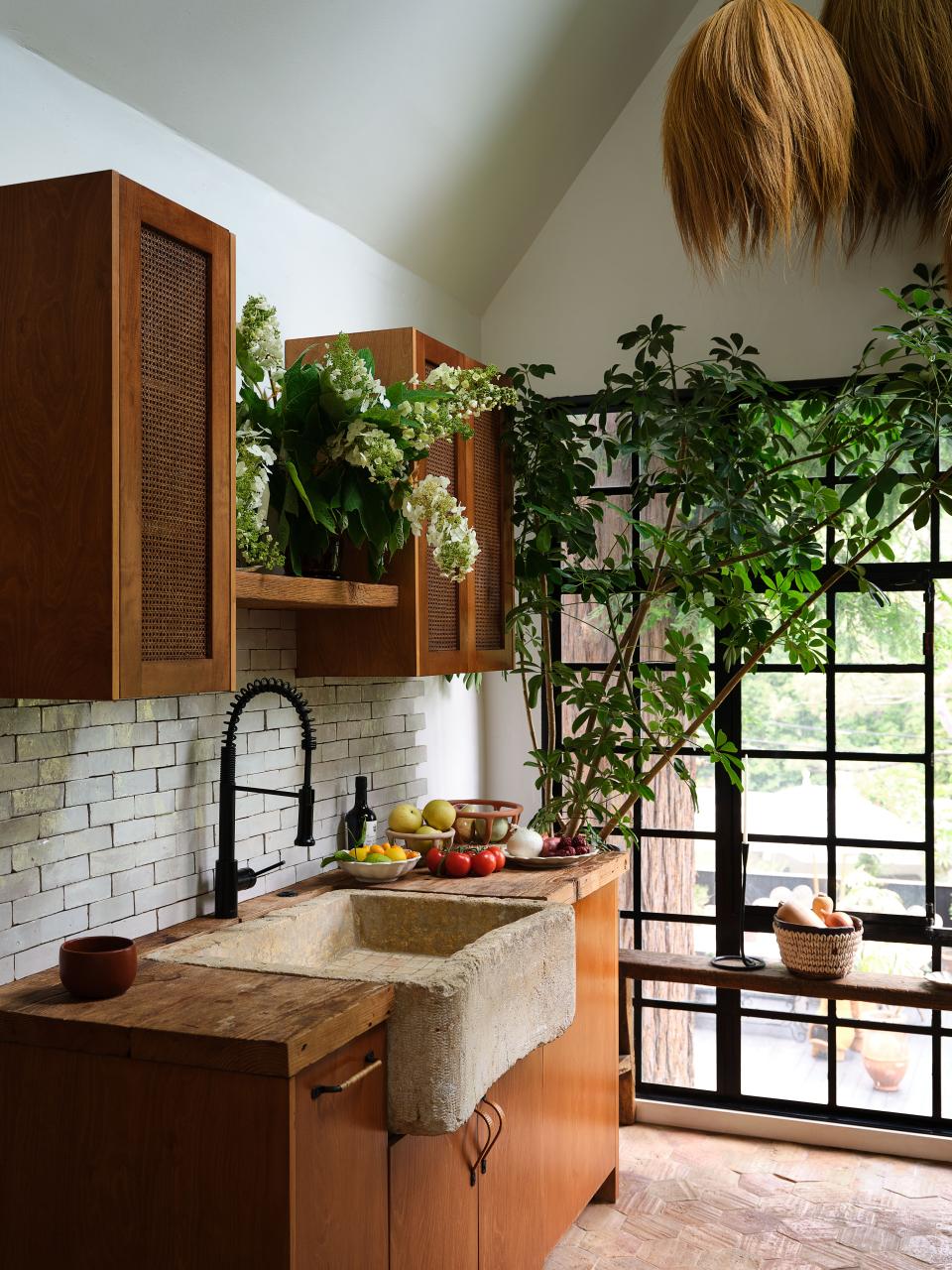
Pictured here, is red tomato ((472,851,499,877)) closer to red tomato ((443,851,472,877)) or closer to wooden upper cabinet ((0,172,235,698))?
red tomato ((443,851,472,877))

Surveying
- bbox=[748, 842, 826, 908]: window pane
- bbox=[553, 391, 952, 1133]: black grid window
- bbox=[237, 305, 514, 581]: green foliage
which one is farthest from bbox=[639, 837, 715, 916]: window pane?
bbox=[237, 305, 514, 581]: green foliage

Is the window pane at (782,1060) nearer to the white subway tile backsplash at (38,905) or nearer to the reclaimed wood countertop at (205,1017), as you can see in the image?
the reclaimed wood countertop at (205,1017)

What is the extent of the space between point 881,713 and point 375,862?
1.83 metres

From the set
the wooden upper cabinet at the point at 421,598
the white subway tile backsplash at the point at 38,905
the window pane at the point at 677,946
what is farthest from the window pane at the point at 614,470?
the white subway tile backsplash at the point at 38,905

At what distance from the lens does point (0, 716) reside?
2.07 metres

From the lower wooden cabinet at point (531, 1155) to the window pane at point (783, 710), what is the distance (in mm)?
903

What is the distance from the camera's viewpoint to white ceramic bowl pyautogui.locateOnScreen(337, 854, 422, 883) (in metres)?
2.90

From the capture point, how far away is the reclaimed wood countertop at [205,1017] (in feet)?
5.72

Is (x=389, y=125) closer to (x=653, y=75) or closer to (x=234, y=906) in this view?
(x=653, y=75)

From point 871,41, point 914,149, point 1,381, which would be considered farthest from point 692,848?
point 1,381

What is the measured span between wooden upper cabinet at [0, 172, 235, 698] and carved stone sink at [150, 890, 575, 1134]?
62 cm

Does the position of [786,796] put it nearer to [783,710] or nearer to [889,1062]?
[783,710]

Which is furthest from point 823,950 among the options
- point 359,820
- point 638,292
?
point 638,292

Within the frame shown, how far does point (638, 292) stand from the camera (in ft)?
13.0
